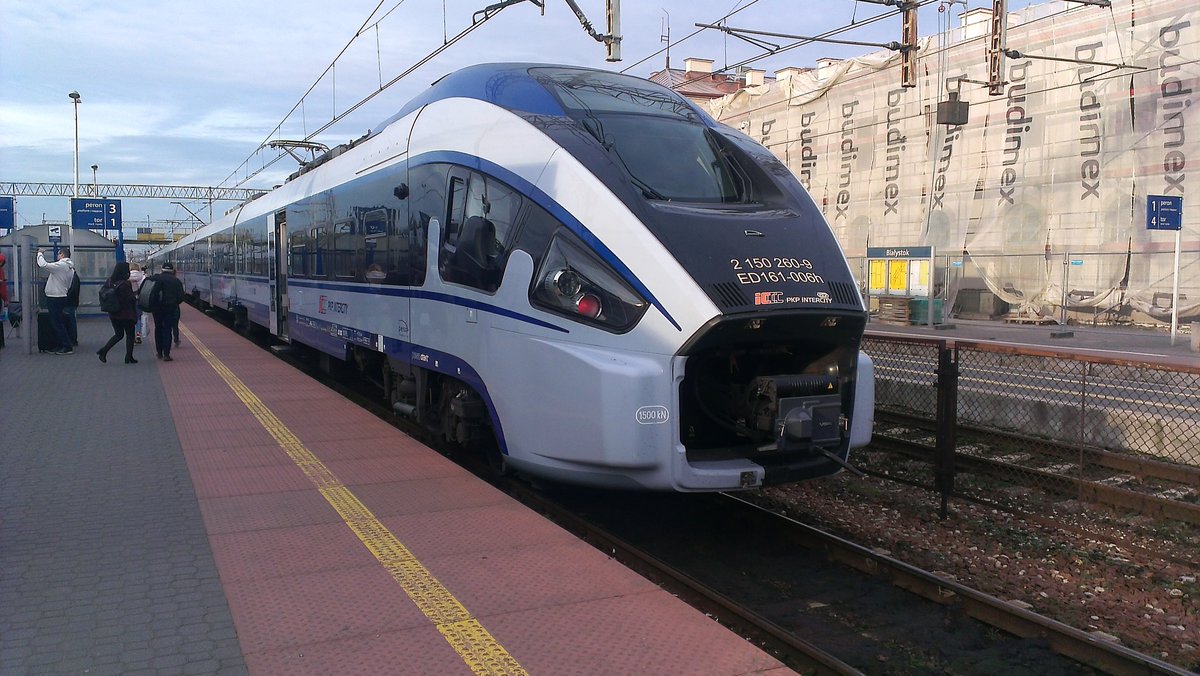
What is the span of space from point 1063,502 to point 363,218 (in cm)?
743

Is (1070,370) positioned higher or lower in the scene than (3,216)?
lower

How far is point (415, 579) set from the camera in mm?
4949

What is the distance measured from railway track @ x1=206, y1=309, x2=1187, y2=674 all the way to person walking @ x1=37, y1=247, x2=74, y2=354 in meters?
12.1

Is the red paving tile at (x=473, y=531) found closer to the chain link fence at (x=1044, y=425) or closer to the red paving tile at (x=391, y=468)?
the red paving tile at (x=391, y=468)

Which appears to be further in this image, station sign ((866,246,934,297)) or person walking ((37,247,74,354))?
station sign ((866,246,934,297))

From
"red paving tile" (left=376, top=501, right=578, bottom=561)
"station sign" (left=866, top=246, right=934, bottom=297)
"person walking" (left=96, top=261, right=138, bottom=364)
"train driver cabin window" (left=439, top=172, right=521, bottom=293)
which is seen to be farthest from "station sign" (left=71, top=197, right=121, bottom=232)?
"red paving tile" (left=376, top=501, right=578, bottom=561)

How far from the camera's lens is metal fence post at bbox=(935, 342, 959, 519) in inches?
291

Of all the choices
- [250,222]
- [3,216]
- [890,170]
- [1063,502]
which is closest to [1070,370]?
[1063,502]

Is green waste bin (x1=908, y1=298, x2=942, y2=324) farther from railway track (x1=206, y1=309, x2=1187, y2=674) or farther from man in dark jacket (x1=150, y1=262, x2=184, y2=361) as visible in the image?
railway track (x1=206, y1=309, x2=1187, y2=674)

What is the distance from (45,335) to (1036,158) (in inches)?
952

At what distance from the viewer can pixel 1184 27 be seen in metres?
21.5

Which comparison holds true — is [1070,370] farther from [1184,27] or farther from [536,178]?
[1184,27]

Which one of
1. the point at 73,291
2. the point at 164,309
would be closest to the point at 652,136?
the point at 164,309

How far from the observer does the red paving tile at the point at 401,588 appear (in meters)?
4.05
